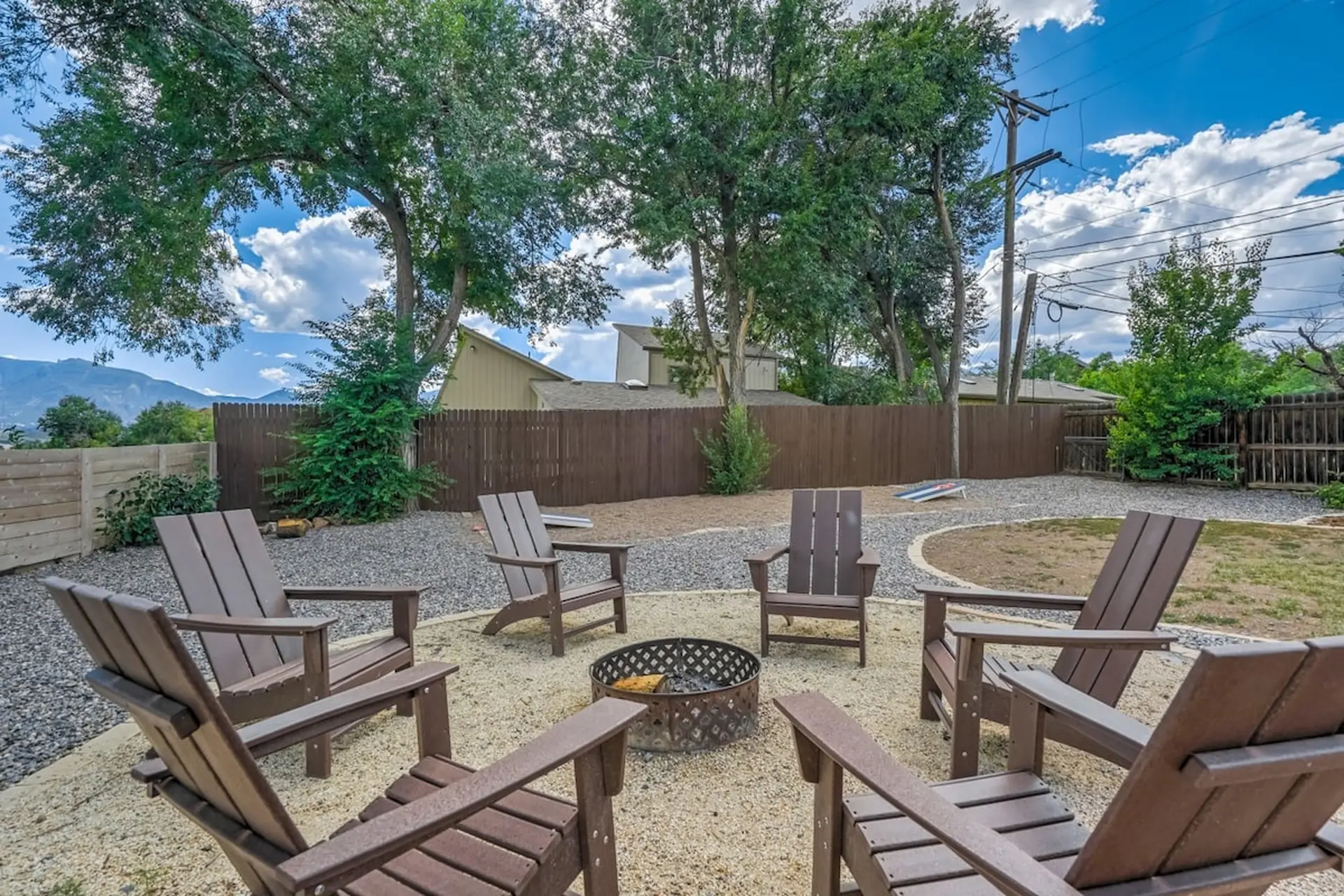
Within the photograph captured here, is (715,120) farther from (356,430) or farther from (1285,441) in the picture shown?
(1285,441)

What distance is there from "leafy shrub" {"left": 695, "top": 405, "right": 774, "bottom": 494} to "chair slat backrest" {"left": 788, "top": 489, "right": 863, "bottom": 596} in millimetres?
7332

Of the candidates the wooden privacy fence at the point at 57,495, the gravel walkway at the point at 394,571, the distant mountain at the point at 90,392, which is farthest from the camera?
the distant mountain at the point at 90,392

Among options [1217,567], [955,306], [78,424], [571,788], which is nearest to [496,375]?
[78,424]

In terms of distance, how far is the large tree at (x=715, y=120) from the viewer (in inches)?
484

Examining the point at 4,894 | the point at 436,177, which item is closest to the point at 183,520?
the point at 4,894

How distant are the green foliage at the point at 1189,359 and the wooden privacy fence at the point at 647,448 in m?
2.75

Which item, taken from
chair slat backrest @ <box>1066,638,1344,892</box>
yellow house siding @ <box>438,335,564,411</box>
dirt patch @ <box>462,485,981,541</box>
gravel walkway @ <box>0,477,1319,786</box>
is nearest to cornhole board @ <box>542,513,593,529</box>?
dirt patch @ <box>462,485,981,541</box>

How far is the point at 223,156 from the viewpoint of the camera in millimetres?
9281

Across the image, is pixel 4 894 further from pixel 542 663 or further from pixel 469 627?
pixel 469 627

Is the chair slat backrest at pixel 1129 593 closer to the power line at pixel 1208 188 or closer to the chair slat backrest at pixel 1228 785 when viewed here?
the chair slat backrest at pixel 1228 785

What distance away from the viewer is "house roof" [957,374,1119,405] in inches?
977

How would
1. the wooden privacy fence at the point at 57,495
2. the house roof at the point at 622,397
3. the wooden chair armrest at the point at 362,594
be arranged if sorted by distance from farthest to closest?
the house roof at the point at 622,397 → the wooden privacy fence at the point at 57,495 → the wooden chair armrest at the point at 362,594

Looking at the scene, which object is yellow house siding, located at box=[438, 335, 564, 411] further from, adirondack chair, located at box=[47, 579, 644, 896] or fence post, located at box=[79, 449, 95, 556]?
adirondack chair, located at box=[47, 579, 644, 896]

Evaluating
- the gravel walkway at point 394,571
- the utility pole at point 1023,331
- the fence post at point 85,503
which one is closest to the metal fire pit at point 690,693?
the gravel walkway at point 394,571
